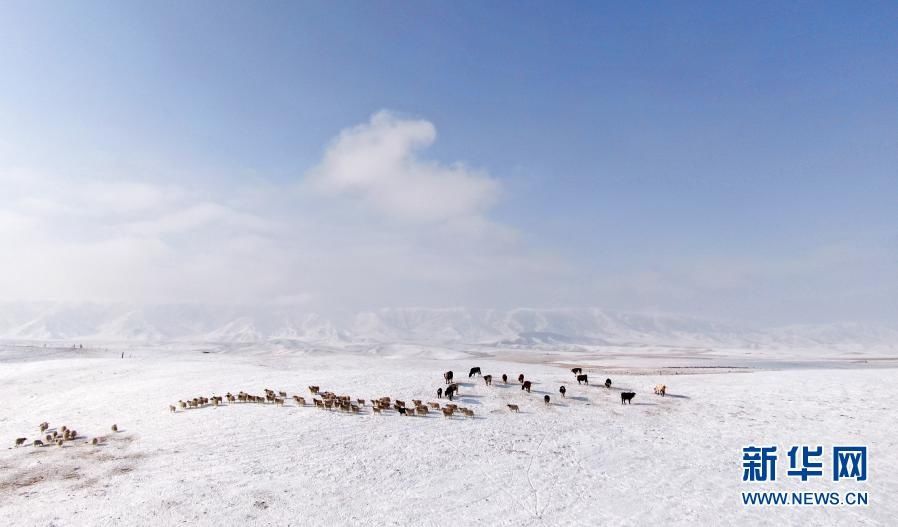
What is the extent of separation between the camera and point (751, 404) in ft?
97.1

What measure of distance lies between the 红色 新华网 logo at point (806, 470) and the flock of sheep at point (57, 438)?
2879 centimetres

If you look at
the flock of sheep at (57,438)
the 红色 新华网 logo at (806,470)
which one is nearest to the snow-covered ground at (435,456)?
the 红色 新华网 logo at (806,470)

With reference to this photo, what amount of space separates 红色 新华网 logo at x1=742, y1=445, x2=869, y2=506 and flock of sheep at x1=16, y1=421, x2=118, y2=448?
28.8m

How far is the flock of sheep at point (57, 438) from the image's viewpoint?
2191cm

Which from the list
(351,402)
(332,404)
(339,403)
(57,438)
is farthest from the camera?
(351,402)

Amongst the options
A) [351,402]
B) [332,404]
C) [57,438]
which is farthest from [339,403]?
[57,438]

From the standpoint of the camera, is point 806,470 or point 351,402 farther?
point 351,402

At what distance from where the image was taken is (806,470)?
742 inches

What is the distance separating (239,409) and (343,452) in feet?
33.2

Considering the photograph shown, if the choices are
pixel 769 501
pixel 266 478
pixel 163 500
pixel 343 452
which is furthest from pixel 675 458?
pixel 163 500

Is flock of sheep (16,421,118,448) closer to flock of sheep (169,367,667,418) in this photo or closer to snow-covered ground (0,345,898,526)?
snow-covered ground (0,345,898,526)

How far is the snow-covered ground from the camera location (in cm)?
1471

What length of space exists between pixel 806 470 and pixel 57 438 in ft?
114

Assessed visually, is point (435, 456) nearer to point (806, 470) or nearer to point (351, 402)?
point (351, 402)
